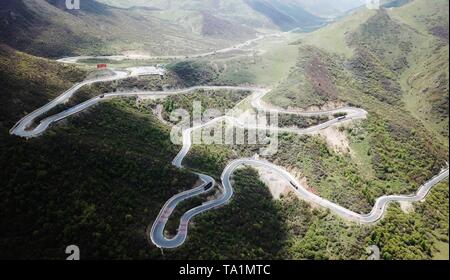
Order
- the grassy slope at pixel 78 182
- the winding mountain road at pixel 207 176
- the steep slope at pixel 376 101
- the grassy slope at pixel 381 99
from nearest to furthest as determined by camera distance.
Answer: the grassy slope at pixel 78 182 → the winding mountain road at pixel 207 176 → the grassy slope at pixel 381 99 → the steep slope at pixel 376 101

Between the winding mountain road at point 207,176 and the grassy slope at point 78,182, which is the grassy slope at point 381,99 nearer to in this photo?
the winding mountain road at point 207,176

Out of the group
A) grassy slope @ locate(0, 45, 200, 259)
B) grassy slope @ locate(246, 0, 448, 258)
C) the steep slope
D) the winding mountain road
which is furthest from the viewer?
the steep slope

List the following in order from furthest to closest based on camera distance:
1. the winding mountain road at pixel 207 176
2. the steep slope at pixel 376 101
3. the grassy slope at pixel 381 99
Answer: the steep slope at pixel 376 101 → the grassy slope at pixel 381 99 → the winding mountain road at pixel 207 176

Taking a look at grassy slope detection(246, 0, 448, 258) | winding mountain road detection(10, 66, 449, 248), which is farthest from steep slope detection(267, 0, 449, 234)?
winding mountain road detection(10, 66, 449, 248)

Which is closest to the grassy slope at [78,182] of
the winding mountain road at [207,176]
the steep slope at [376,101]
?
the winding mountain road at [207,176]

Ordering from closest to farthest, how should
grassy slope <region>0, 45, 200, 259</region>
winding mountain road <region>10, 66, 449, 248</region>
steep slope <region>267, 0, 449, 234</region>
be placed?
grassy slope <region>0, 45, 200, 259</region> → winding mountain road <region>10, 66, 449, 248</region> → steep slope <region>267, 0, 449, 234</region>

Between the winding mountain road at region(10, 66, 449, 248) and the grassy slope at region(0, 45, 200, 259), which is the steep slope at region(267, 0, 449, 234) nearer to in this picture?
the winding mountain road at region(10, 66, 449, 248)

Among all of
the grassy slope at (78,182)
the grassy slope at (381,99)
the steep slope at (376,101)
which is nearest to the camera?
the grassy slope at (78,182)

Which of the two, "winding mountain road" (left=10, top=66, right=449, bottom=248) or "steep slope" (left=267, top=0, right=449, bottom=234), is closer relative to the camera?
"winding mountain road" (left=10, top=66, right=449, bottom=248)

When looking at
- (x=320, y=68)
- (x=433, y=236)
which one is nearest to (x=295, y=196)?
(x=433, y=236)

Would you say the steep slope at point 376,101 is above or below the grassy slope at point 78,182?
below

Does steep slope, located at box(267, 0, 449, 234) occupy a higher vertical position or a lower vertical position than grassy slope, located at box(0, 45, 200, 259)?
lower

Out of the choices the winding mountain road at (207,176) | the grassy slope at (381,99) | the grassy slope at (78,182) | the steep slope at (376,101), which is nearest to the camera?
the grassy slope at (78,182)

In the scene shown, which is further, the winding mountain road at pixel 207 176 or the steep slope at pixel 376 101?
the steep slope at pixel 376 101
